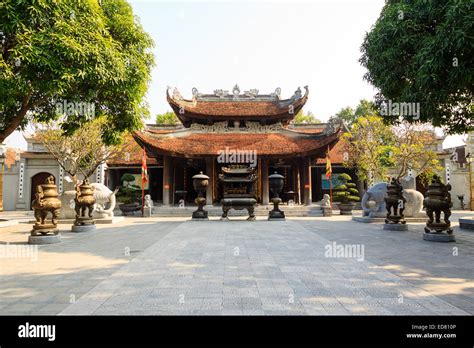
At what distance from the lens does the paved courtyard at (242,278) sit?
133 inches

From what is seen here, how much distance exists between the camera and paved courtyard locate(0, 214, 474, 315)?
338 cm

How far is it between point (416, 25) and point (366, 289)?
7.82m

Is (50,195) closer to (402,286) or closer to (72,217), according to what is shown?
(72,217)

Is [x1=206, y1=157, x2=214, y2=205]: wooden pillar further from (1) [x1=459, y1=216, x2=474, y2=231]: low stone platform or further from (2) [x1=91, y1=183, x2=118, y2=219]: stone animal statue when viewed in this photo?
(1) [x1=459, y1=216, x2=474, y2=231]: low stone platform

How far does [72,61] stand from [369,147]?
18369mm

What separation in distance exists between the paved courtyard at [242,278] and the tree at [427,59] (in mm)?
4031

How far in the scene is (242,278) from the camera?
4.50 metres

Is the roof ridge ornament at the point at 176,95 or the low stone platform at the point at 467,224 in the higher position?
the roof ridge ornament at the point at 176,95

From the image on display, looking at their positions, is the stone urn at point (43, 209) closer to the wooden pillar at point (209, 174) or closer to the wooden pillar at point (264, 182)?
the wooden pillar at point (209, 174)

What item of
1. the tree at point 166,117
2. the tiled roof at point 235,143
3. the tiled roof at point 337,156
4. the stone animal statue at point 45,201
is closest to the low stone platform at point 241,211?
the tiled roof at point 235,143

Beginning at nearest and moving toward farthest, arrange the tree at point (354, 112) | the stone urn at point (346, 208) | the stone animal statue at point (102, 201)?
1. the stone animal statue at point (102, 201)
2. the stone urn at point (346, 208)
3. the tree at point (354, 112)

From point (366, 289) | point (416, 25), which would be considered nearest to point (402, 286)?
point (366, 289)

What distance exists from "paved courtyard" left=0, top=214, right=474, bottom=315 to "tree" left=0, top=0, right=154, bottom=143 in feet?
14.0

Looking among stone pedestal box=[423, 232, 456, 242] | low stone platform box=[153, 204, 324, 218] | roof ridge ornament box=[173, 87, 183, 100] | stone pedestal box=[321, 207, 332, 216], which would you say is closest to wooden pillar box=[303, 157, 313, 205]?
low stone platform box=[153, 204, 324, 218]
